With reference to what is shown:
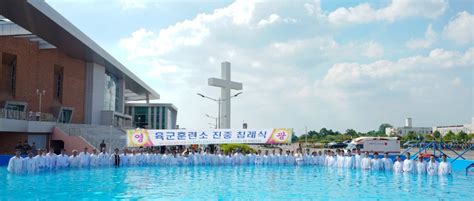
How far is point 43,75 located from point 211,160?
17.7 m

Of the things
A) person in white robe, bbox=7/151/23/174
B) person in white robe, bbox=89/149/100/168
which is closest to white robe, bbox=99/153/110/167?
person in white robe, bbox=89/149/100/168

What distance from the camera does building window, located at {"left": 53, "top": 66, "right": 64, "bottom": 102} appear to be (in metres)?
35.4

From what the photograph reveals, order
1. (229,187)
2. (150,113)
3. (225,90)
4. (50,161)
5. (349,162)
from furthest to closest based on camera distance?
(150,113), (225,90), (349,162), (50,161), (229,187)

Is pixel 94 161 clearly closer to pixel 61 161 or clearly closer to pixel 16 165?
pixel 61 161

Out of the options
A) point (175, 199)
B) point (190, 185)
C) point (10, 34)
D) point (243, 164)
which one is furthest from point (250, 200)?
point (10, 34)

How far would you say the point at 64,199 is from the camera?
10758 mm

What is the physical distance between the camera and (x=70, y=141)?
29.0 metres

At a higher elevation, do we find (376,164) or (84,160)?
(84,160)

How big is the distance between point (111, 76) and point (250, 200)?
122ft

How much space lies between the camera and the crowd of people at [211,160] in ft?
58.9

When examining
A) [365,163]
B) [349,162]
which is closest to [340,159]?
[349,162]

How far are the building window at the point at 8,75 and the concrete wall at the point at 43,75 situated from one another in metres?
0.19

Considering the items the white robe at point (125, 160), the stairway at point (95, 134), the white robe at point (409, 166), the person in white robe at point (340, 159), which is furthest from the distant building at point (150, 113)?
the white robe at point (409, 166)

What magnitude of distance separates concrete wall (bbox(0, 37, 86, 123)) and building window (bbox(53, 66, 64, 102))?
0.24 metres
